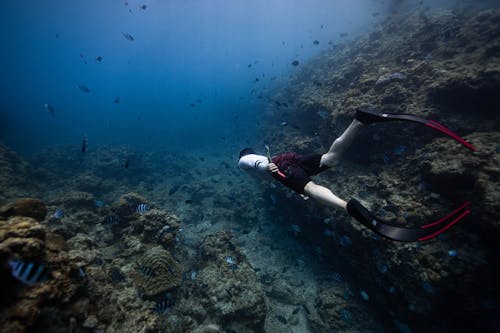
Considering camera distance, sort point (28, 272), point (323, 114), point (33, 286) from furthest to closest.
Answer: point (323, 114)
point (33, 286)
point (28, 272)

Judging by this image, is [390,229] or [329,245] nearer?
[390,229]

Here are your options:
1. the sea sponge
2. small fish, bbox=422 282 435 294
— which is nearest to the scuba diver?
small fish, bbox=422 282 435 294

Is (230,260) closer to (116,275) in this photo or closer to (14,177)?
(116,275)

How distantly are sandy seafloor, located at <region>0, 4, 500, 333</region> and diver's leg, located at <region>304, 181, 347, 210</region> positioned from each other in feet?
10.9

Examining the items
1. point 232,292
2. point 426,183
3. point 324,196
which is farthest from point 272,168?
point 426,183

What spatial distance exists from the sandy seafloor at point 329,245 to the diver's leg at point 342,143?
2621mm

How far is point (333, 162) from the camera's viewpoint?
5.69 metres

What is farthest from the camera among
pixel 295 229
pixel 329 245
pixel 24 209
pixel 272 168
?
pixel 329 245

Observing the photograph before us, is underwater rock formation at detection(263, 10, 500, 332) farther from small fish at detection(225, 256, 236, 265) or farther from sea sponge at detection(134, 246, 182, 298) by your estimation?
sea sponge at detection(134, 246, 182, 298)

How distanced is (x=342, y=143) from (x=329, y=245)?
525 cm

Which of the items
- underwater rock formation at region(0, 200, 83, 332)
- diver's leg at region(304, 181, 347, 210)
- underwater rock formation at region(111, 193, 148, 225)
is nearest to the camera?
underwater rock formation at region(0, 200, 83, 332)

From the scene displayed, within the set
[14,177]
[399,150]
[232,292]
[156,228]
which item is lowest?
[232,292]

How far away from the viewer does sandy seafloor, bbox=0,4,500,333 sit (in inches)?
175

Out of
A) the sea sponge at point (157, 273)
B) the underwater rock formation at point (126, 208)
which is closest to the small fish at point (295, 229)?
the sea sponge at point (157, 273)
